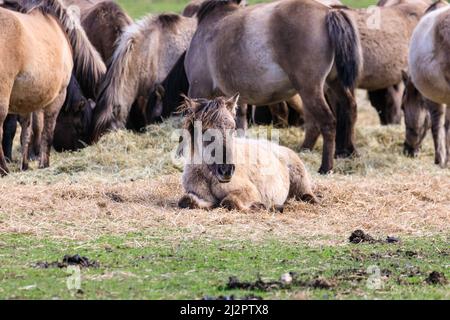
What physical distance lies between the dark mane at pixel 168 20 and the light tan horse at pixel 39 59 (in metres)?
1.84

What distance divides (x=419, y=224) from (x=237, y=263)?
2.33m

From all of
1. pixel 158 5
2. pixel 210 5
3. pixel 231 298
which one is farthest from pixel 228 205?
pixel 158 5

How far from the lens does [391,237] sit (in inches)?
293

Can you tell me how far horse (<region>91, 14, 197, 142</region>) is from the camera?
43.6 ft

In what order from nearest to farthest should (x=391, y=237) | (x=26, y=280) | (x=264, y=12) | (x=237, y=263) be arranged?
(x=26, y=280)
(x=237, y=263)
(x=391, y=237)
(x=264, y=12)

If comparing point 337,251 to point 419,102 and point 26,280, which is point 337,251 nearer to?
point 26,280

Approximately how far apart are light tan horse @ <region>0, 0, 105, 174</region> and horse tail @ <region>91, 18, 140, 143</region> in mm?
611

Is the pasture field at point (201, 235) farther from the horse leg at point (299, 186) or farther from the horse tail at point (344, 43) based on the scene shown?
the horse tail at point (344, 43)

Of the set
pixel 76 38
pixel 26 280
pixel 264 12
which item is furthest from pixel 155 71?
pixel 26 280

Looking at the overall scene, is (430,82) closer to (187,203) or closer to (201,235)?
(187,203)

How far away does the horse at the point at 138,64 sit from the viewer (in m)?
13.3

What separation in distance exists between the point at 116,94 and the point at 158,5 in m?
25.0

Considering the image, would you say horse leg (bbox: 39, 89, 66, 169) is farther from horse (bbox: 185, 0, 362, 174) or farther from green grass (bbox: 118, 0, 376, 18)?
green grass (bbox: 118, 0, 376, 18)

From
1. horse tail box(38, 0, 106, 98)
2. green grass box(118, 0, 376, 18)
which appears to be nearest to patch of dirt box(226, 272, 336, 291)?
horse tail box(38, 0, 106, 98)
